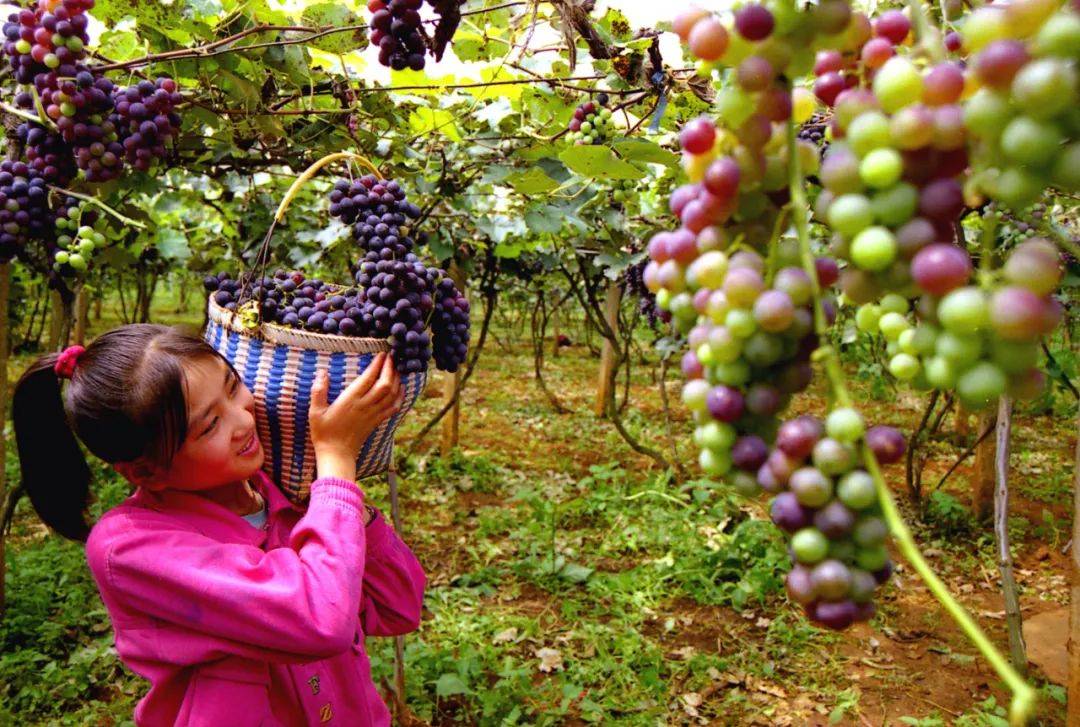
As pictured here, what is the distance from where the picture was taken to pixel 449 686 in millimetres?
3137

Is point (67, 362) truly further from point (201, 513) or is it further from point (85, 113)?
point (85, 113)

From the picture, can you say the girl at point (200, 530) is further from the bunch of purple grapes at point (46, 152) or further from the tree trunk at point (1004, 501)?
the tree trunk at point (1004, 501)

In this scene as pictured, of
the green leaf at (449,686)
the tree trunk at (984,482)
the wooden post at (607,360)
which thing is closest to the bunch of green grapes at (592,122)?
the green leaf at (449,686)

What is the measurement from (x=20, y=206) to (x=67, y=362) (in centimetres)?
69

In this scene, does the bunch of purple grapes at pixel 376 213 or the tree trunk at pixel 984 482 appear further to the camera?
the tree trunk at pixel 984 482

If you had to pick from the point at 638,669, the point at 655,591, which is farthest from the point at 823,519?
the point at 655,591

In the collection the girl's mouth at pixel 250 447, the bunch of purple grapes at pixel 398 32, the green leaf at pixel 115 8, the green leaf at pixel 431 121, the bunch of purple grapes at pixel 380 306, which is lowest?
the girl's mouth at pixel 250 447

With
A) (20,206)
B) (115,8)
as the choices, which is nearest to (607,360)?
(115,8)

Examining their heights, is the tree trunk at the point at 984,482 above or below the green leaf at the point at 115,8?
below

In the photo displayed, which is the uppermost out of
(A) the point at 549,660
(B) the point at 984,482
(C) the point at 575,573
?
(B) the point at 984,482

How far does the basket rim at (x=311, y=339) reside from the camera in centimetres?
140

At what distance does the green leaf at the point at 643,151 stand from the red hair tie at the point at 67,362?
1182mm

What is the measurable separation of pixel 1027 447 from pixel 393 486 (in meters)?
6.94

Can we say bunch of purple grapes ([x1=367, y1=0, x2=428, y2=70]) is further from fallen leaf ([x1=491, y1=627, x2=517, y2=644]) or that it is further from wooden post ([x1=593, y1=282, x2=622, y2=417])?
wooden post ([x1=593, y1=282, x2=622, y2=417])
